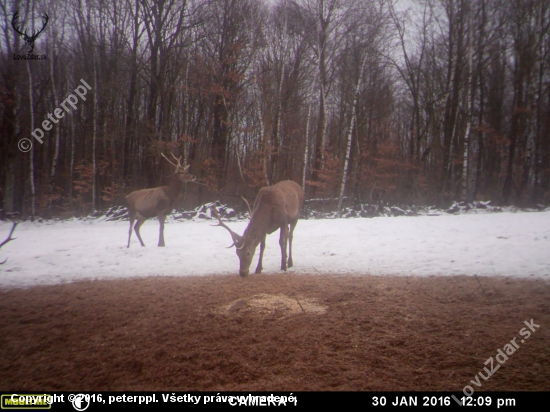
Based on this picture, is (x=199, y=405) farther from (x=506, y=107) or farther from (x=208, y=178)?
(x=506, y=107)

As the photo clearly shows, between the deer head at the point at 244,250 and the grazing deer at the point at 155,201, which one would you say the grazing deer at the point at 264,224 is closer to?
the deer head at the point at 244,250

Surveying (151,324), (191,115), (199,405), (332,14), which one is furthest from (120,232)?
(332,14)

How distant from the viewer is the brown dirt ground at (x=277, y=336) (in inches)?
126

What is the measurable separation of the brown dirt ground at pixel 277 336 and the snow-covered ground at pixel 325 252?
101 cm

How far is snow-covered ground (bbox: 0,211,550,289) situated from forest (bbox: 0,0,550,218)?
6.65m

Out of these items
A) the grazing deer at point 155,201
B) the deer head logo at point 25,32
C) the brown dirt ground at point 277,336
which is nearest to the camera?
the brown dirt ground at point 277,336

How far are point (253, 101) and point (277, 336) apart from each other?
18895 mm

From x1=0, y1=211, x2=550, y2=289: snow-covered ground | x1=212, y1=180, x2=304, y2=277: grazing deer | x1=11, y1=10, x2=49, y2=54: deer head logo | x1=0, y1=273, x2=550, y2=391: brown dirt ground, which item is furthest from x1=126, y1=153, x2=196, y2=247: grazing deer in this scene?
x1=11, y1=10, x2=49, y2=54: deer head logo

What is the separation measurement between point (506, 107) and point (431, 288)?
16938mm

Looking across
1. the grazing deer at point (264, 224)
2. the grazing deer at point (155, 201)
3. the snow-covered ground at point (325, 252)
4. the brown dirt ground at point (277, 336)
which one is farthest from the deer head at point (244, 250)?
the grazing deer at point (155, 201)

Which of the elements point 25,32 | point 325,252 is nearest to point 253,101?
point 25,32

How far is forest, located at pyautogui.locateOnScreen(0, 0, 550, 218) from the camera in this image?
18.5 meters

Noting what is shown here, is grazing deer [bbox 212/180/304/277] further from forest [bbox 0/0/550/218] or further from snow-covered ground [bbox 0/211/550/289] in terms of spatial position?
forest [bbox 0/0/550/218]

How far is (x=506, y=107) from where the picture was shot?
61.4 ft
